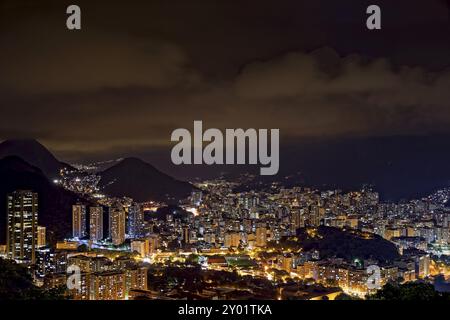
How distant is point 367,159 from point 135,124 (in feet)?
6.81

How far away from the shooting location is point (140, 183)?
14.0 feet

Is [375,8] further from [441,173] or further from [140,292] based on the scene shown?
[140,292]

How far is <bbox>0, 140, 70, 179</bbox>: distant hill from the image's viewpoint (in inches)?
152

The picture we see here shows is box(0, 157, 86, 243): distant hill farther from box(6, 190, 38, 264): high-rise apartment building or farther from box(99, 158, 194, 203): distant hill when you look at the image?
box(99, 158, 194, 203): distant hill

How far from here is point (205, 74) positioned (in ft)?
12.2

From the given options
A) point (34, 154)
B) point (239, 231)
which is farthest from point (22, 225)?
point (239, 231)

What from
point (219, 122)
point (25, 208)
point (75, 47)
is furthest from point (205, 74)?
point (25, 208)

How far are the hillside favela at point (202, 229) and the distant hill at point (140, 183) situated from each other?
0.5 inches

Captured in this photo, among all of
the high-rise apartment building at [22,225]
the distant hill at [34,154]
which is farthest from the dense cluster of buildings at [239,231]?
the distant hill at [34,154]

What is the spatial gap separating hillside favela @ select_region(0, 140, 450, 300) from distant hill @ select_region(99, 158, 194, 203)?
0.01 m

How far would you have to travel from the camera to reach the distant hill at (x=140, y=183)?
4023 millimetres

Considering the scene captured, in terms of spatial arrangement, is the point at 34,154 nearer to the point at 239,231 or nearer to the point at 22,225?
the point at 22,225

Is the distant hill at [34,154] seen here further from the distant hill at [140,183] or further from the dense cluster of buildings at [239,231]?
the distant hill at [140,183]
